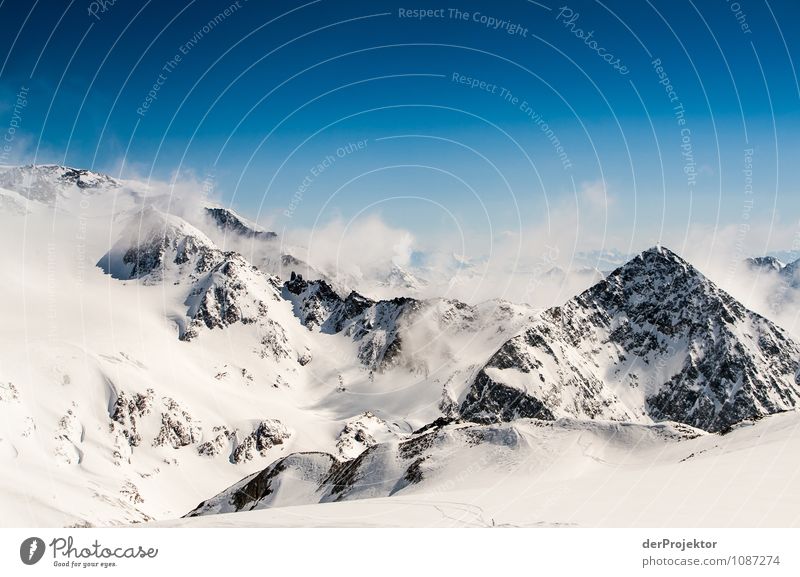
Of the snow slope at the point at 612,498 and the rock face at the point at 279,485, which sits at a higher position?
the snow slope at the point at 612,498

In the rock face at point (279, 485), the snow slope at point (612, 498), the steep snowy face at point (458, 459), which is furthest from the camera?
the rock face at point (279, 485)

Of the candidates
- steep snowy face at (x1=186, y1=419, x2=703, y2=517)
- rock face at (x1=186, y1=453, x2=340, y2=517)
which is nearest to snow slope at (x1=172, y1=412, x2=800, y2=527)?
steep snowy face at (x1=186, y1=419, x2=703, y2=517)

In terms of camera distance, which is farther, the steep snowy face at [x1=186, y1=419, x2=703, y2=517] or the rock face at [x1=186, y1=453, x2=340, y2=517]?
the rock face at [x1=186, y1=453, x2=340, y2=517]

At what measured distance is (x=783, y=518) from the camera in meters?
24.6

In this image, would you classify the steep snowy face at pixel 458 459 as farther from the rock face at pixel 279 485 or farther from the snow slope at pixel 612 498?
the snow slope at pixel 612 498

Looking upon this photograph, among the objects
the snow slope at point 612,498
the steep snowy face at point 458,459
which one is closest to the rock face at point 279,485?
the steep snowy face at point 458,459

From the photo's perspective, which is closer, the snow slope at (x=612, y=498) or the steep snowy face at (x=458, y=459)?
the snow slope at (x=612, y=498)

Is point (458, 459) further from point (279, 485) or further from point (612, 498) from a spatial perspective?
point (612, 498)

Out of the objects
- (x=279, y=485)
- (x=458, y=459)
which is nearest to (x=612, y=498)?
(x=458, y=459)

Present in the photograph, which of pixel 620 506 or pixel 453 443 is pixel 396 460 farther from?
pixel 620 506

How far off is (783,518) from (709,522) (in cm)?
326

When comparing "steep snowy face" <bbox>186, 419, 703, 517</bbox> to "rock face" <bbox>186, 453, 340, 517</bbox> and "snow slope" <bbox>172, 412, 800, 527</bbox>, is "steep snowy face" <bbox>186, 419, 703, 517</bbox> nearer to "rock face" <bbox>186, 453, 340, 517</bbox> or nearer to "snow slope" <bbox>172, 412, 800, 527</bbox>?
"rock face" <bbox>186, 453, 340, 517</bbox>

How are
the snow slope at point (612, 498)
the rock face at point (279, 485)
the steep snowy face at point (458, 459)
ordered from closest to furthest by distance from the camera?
1. the snow slope at point (612, 498)
2. the steep snowy face at point (458, 459)
3. the rock face at point (279, 485)
